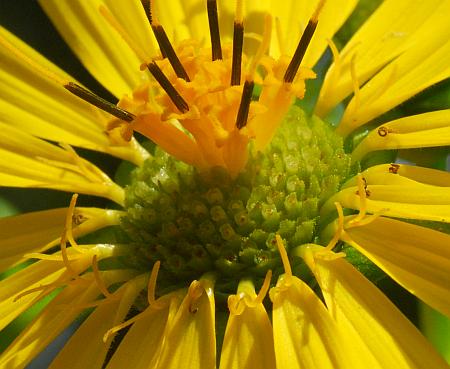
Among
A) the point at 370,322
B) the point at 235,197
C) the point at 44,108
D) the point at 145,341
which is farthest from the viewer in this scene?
the point at 44,108

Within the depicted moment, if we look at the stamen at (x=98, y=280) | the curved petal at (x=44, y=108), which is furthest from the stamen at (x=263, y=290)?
the curved petal at (x=44, y=108)

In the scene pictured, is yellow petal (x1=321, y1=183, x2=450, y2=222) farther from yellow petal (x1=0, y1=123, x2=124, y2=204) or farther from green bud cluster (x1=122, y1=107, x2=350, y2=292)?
yellow petal (x1=0, y1=123, x2=124, y2=204)

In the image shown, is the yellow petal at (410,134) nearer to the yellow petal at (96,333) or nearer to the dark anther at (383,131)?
the dark anther at (383,131)

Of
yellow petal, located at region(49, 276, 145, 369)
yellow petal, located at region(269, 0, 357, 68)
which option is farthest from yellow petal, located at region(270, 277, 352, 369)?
yellow petal, located at region(269, 0, 357, 68)

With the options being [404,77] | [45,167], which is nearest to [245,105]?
[404,77]

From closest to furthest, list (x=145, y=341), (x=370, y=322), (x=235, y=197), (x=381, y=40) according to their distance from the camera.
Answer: (x=370, y=322) → (x=145, y=341) → (x=235, y=197) → (x=381, y=40)

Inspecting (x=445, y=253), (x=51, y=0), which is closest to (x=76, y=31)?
(x=51, y=0)

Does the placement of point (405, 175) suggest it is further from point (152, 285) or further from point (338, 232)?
point (152, 285)
